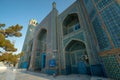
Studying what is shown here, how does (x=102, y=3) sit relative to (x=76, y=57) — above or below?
above

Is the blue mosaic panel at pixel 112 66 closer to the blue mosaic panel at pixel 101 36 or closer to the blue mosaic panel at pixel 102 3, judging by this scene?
the blue mosaic panel at pixel 101 36

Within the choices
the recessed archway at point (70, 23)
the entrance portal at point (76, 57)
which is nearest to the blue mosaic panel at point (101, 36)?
the entrance portal at point (76, 57)

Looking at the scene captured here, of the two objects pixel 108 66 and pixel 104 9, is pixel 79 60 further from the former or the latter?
pixel 104 9

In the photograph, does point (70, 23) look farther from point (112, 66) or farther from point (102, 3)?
point (112, 66)

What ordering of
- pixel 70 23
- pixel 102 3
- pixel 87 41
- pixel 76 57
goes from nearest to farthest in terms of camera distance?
pixel 102 3
pixel 87 41
pixel 76 57
pixel 70 23

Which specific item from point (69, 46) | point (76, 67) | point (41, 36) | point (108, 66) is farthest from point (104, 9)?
point (41, 36)

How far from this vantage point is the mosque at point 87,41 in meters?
5.12

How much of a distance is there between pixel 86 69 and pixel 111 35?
193 inches

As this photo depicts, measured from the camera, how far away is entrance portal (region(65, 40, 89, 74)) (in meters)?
8.77

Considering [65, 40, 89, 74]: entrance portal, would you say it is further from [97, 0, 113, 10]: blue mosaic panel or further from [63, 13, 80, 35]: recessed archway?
[97, 0, 113, 10]: blue mosaic panel

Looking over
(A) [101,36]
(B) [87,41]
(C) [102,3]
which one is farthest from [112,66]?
(C) [102,3]

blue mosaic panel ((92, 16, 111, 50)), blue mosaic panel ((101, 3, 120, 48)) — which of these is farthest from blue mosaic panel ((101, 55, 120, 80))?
blue mosaic panel ((101, 3, 120, 48))

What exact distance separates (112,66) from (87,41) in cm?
302

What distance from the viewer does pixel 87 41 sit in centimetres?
745
